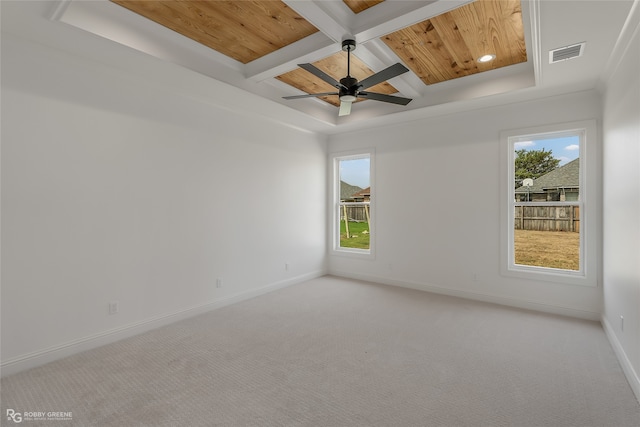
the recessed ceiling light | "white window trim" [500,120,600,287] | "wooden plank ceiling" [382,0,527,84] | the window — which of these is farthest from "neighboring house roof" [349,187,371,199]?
the recessed ceiling light

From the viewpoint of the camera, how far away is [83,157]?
286 centimetres

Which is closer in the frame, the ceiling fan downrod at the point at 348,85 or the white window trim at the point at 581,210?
the ceiling fan downrod at the point at 348,85

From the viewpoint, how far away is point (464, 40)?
298cm

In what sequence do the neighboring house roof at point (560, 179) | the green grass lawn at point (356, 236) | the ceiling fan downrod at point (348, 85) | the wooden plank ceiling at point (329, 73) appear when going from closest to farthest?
the ceiling fan downrod at point (348, 85) → the wooden plank ceiling at point (329, 73) → the neighboring house roof at point (560, 179) → the green grass lawn at point (356, 236)

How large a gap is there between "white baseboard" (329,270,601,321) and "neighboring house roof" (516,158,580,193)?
149cm

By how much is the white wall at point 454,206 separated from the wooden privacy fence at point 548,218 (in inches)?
12.1

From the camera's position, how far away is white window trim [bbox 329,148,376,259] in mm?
5387

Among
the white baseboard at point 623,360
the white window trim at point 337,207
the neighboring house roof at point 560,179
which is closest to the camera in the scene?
the white baseboard at point 623,360

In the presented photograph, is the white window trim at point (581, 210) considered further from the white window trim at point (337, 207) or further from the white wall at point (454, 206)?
the white window trim at point (337, 207)

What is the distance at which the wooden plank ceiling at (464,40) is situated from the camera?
100 inches

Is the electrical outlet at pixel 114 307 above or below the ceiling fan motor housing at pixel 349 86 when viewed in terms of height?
below

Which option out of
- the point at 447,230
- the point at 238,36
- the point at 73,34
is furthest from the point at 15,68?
the point at 447,230

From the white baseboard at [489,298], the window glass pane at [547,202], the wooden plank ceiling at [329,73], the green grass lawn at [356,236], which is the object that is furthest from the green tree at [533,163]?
the green grass lawn at [356,236]
